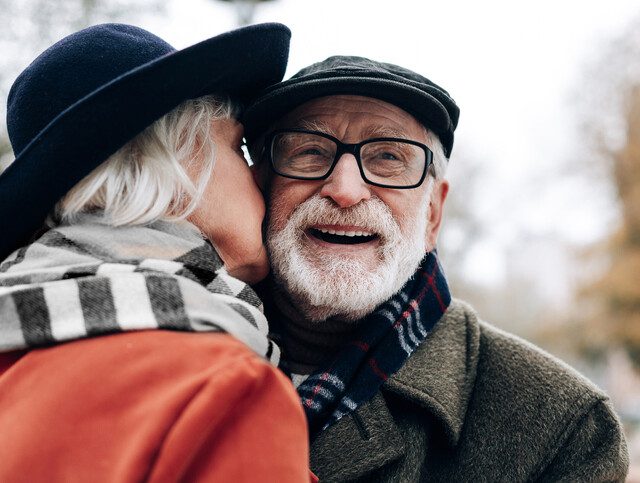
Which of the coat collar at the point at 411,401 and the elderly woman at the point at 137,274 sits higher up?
the elderly woman at the point at 137,274

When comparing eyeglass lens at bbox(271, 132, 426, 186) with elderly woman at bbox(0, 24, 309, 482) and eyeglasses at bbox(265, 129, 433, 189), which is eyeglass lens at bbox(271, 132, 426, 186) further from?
elderly woman at bbox(0, 24, 309, 482)

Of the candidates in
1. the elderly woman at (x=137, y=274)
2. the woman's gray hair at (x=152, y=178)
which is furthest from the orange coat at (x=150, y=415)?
the woman's gray hair at (x=152, y=178)

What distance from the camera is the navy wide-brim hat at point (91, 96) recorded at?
1.61 meters

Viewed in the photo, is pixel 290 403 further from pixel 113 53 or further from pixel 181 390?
pixel 113 53

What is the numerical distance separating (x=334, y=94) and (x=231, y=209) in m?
0.70

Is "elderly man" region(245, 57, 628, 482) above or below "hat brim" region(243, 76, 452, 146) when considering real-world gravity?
below

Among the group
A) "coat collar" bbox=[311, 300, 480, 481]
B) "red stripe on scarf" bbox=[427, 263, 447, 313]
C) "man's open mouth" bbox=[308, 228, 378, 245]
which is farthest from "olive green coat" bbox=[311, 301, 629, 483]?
"man's open mouth" bbox=[308, 228, 378, 245]

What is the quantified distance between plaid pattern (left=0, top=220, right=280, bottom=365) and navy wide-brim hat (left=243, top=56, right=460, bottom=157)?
0.83 m

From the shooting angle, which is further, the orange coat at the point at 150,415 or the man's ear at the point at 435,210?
the man's ear at the point at 435,210

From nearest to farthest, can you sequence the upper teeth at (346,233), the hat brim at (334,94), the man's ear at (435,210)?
1. the hat brim at (334,94)
2. the upper teeth at (346,233)
3. the man's ear at (435,210)

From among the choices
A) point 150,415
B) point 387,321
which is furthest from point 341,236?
point 150,415

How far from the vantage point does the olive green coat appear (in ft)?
6.85

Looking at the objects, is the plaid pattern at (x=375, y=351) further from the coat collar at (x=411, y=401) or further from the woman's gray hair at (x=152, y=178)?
the woman's gray hair at (x=152, y=178)

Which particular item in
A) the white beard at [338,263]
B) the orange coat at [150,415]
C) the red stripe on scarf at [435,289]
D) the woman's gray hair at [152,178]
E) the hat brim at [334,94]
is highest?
the hat brim at [334,94]
